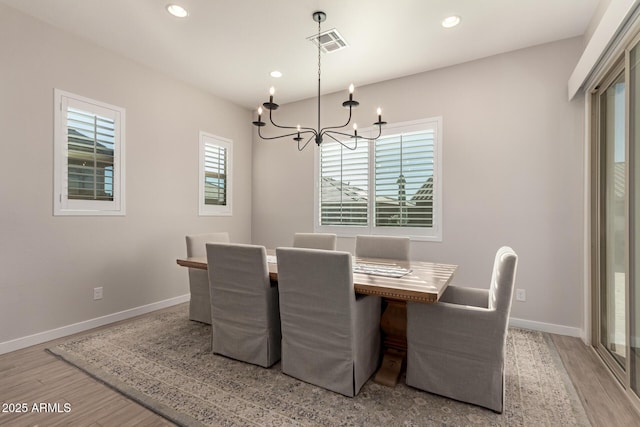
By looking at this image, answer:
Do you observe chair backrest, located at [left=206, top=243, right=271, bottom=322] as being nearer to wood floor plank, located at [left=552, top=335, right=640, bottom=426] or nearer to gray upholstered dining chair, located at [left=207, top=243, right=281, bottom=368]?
gray upholstered dining chair, located at [left=207, top=243, right=281, bottom=368]

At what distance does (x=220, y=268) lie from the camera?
2.27 m

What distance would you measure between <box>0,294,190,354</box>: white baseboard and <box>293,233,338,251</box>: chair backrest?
185 cm

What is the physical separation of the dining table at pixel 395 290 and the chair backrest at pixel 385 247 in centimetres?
36

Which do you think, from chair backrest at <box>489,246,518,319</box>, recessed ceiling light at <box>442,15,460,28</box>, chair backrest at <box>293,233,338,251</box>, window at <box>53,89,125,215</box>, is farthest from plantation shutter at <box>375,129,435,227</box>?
window at <box>53,89,125,215</box>

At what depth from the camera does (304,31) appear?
2.78 meters

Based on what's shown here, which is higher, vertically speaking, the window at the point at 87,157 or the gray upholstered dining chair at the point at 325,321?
the window at the point at 87,157

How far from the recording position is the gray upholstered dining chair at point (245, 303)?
7.04 feet

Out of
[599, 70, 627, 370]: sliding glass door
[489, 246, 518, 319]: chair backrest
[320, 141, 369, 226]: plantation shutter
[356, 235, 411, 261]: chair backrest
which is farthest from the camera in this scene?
[320, 141, 369, 226]: plantation shutter

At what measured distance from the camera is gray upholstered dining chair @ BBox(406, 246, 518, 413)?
1679 millimetres

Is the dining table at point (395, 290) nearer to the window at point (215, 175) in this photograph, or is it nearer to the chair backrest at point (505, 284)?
the chair backrest at point (505, 284)

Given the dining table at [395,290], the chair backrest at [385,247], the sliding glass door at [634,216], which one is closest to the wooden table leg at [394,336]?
the dining table at [395,290]

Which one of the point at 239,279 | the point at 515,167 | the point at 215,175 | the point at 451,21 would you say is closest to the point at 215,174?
the point at 215,175

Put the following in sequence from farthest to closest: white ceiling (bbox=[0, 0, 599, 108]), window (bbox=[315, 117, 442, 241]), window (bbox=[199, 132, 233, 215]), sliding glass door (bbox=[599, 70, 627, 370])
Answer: window (bbox=[199, 132, 233, 215]) < window (bbox=[315, 117, 442, 241]) < white ceiling (bbox=[0, 0, 599, 108]) < sliding glass door (bbox=[599, 70, 627, 370])

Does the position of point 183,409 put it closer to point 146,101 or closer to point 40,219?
point 40,219
